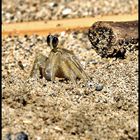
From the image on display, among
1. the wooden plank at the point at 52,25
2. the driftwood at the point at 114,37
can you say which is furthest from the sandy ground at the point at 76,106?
the wooden plank at the point at 52,25

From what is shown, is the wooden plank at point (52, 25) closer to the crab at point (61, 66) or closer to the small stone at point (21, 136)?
the crab at point (61, 66)

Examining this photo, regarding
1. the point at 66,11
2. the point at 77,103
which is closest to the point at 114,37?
the point at 77,103

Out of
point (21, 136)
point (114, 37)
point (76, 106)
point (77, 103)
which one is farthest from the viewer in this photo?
point (114, 37)

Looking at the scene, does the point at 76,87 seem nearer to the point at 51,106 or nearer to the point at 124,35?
the point at 51,106

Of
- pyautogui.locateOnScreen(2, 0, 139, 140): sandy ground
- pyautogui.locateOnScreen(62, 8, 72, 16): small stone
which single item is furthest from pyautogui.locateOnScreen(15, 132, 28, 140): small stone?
pyautogui.locateOnScreen(62, 8, 72, 16): small stone

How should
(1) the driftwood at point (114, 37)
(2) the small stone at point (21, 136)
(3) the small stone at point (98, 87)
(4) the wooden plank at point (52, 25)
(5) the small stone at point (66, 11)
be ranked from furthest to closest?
(5) the small stone at point (66, 11), (4) the wooden plank at point (52, 25), (1) the driftwood at point (114, 37), (3) the small stone at point (98, 87), (2) the small stone at point (21, 136)

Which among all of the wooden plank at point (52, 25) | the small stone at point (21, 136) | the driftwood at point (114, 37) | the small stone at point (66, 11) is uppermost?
the small stone at point (66, 11)

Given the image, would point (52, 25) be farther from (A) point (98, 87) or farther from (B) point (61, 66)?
(A) point (98, 87)
